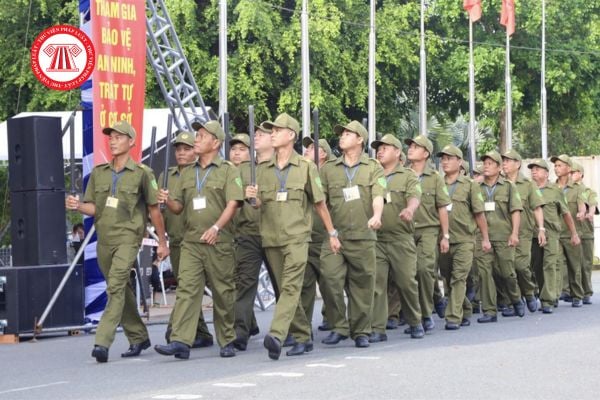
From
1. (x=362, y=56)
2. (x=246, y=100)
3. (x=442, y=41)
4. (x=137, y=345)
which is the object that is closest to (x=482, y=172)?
(x=137, y=345)

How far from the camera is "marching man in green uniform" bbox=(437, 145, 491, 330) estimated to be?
16.4 metres

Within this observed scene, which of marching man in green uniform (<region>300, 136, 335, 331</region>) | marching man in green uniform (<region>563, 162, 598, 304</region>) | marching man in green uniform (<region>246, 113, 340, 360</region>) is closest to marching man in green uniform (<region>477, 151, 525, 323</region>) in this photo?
marching man in green uniform (<region>563, 162, 598, 304</region>)

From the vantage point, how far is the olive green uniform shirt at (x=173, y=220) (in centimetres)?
1388

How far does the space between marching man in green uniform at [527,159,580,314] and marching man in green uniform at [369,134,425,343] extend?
4775 millimetres

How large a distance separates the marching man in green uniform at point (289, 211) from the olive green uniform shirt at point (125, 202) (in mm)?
1034

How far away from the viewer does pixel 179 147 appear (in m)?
14.4

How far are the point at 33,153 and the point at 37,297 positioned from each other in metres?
1.52

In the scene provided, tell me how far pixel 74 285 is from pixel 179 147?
265cm

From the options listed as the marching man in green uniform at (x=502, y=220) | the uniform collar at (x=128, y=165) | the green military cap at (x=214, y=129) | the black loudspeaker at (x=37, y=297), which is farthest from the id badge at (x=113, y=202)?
the marching man in green uniform at (x=502, y=220)

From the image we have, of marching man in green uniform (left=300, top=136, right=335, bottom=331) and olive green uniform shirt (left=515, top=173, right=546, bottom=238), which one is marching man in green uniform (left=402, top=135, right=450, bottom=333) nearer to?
marching man in green uniform (left=300, top=136, right=335, bottom=331)

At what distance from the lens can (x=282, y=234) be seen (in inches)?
515

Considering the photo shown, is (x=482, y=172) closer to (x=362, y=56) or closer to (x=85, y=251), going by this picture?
(x=85, y=251)

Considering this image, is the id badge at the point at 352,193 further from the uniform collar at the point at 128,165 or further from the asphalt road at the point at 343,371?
the uniform collar at the point at 128,165

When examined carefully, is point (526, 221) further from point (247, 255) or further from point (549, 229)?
point (247, 255)
